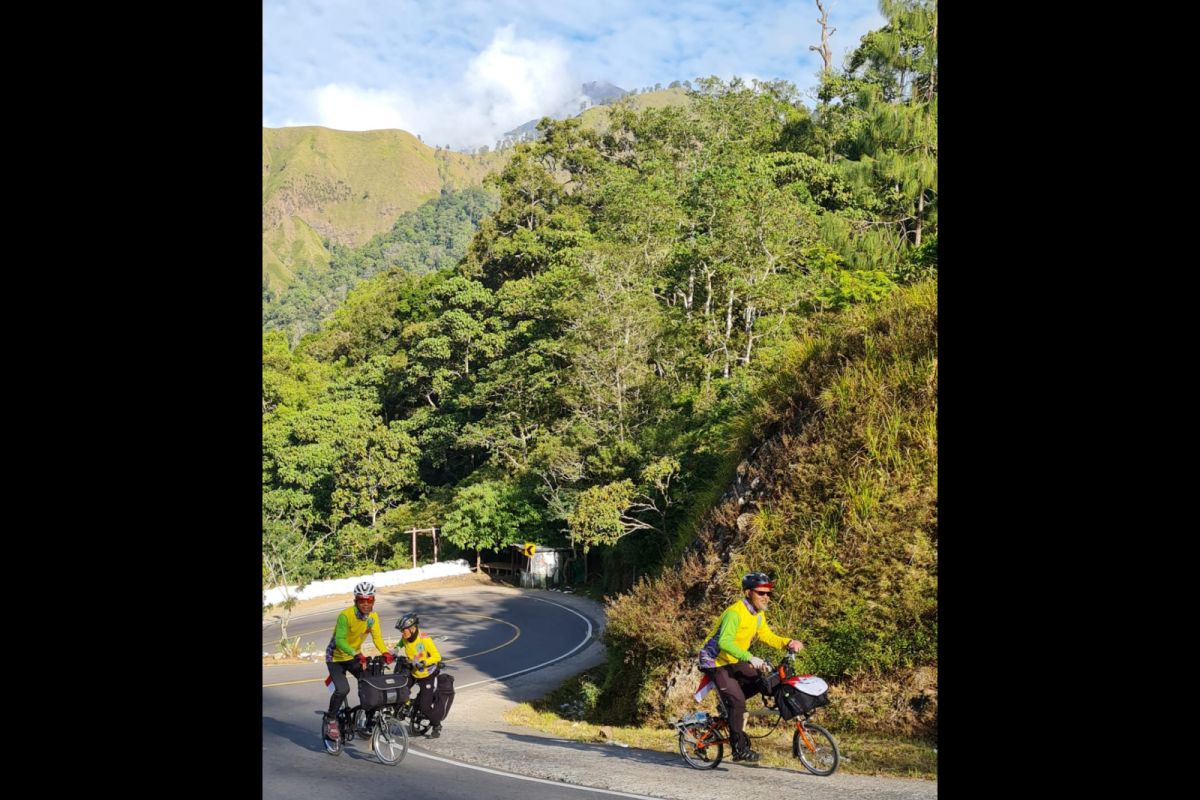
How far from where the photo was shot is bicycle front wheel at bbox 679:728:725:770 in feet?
26.5

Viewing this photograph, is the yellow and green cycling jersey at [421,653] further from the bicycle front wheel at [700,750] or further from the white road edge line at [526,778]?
the bicycle front wheel at [700,750]

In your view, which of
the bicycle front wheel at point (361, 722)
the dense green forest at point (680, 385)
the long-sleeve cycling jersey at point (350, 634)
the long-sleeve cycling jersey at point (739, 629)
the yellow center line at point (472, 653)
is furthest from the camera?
the yellow center line at point (472, 653)

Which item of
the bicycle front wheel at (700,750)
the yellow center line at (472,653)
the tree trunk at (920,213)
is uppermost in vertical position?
the tree trunk at (920,213)

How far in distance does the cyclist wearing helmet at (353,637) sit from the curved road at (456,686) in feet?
2.97

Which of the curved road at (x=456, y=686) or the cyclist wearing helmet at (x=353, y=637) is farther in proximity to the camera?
the cyclist wearing helmet at (x=353, y=637)

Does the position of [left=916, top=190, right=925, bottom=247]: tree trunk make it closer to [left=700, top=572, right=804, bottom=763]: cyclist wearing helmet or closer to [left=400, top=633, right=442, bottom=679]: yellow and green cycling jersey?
[left=400, top=633, right=442, bottom=679]: yellow and green cycling jersey

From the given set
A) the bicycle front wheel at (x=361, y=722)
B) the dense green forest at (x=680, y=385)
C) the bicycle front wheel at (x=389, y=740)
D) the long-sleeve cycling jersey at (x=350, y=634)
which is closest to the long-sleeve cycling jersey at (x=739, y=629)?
the dense green forest at (x=680, y=385)

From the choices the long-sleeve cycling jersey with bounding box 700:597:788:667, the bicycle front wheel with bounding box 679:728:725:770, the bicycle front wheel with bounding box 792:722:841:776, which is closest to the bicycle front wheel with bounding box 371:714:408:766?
the bicycle front wheel with bounding box 679:728:725:770

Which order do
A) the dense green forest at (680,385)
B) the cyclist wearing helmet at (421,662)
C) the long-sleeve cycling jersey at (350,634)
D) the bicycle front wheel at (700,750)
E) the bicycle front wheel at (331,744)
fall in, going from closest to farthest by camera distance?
the bicycle front wheel at (700,750), the long-sleeve cycling jersey at (350,634), the cyclist wearing helmet at (421,662), the bicycle front wheel at (331,744), the dense green forest at (680,385)

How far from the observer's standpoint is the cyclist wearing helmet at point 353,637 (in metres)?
8.70
